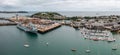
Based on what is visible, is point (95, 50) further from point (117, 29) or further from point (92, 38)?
point (117, 29)

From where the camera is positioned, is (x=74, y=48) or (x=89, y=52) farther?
(x=74, y=48)

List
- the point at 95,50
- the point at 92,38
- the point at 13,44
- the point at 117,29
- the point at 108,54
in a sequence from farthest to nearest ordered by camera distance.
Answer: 1. the point at 117,29
2. the point at 92,38
3. the point at 13,44
4. the point at 95,50
5. the point at 108,54

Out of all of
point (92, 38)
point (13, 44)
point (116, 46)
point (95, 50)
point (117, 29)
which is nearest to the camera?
point (95, 50)

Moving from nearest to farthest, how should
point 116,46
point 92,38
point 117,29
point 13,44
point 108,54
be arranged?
point 108,54 < point 116,46 < point 13,44 < point 92,38 < point 117,29

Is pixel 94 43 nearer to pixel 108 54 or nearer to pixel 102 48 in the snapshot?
pixel 102 48

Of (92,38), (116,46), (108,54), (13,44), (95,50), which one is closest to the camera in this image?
(108,54)

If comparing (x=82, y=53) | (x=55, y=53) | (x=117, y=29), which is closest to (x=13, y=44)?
(x=55, y=53)

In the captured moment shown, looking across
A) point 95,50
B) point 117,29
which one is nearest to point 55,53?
point 95,50

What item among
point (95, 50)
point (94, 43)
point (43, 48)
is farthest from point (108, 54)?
point (43, 48)

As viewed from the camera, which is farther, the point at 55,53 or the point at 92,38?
the point at 92,38
